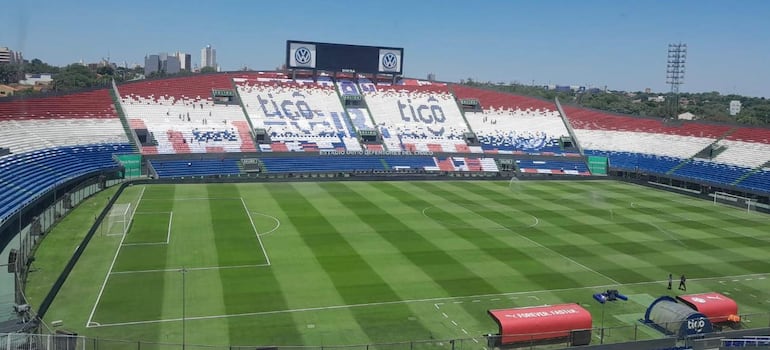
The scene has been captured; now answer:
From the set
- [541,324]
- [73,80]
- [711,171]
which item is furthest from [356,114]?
[73,80]

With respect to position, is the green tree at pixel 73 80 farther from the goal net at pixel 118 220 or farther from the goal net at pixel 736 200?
the goal net at pixel 736 200

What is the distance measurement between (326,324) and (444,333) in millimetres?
5051

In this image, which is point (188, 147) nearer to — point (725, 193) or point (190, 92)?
point (190, 92)

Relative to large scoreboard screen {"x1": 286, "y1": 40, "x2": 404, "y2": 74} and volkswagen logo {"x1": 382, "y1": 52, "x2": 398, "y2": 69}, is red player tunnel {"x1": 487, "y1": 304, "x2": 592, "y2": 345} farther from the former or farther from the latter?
volkswagen logo {"x1": 382, "y1": 52, "x2": 398, "y2": 69}

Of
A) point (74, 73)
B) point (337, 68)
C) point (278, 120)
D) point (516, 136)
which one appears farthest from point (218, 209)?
point (74, 73)

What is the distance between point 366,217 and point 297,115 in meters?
38.6

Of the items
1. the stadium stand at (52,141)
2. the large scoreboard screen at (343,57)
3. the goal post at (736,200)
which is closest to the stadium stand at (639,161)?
the goal post at (736,200)

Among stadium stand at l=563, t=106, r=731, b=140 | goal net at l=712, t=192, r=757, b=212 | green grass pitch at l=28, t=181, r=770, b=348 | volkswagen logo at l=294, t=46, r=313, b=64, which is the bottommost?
green grass pitch at l=28, t=181, r=770, b=348

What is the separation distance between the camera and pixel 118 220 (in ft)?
139

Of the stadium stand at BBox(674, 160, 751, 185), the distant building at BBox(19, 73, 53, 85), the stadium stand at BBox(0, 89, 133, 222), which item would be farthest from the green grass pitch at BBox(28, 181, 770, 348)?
the distant building at BBox(19, 73, 53, 85)

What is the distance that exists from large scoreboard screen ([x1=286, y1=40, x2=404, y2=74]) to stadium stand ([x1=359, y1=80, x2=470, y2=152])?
132 inches

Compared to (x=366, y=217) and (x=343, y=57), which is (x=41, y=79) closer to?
(x=343, y=57)

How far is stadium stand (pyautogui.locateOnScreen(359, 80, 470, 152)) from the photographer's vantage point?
81.6 meters

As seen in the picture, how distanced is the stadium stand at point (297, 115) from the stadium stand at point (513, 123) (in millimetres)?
20188
